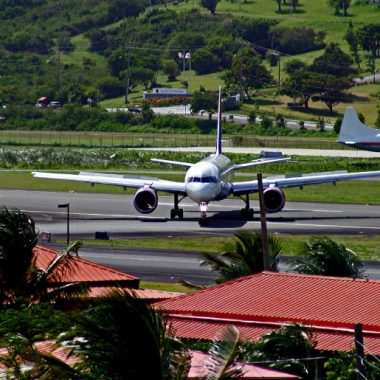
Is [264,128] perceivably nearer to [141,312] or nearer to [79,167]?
[79,167]

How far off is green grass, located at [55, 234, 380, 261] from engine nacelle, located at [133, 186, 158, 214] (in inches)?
396

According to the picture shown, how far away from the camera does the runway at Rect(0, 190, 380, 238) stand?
86.9 metres

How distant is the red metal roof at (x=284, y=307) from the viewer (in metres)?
35.0

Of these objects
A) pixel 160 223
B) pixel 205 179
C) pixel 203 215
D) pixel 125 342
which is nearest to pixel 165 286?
pixel 205 179

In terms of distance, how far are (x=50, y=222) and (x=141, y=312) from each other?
225 ft

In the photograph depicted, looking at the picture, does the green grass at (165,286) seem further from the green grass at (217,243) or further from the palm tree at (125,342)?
the palm tree at (125,342)

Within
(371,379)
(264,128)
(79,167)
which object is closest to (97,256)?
(371,379)

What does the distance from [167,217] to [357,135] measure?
56950 millimetres

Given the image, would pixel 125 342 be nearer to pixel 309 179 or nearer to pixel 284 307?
pixel 284 307

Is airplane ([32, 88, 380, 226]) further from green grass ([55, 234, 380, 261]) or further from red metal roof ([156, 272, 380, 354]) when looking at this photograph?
red metal roof ([156, 272, 380, 354])

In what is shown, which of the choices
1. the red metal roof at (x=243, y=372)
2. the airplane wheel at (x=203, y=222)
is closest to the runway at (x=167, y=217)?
the airplane wheel at (x=203, y=222)

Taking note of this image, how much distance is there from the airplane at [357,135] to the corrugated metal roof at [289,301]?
106426mm

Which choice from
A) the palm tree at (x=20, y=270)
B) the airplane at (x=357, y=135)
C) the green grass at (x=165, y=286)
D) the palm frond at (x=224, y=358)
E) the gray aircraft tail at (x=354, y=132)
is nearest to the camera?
the palm frond at (x=224, y=358)

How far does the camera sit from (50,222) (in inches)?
3627
